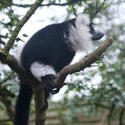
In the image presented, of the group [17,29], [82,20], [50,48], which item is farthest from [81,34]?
[17,29]

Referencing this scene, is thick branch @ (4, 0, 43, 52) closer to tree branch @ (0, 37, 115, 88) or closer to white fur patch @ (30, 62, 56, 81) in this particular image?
tree branch @ (0, 37, 115, 88)

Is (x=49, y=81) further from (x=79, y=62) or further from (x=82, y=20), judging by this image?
(x=82, y=20)

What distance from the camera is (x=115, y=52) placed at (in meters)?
3.89

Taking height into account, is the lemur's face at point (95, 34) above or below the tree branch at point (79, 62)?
above

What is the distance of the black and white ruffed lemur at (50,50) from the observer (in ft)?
7.38

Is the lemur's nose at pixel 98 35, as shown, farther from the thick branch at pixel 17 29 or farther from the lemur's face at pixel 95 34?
the thick branch at pixel 17 29

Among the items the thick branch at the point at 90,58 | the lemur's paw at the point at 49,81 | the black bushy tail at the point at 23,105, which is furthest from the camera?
the black bushy tail at the point at 23,105

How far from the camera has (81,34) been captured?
8.96 ft

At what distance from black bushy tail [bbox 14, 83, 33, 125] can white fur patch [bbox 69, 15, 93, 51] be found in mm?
606

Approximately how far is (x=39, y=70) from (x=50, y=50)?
0.87 feet

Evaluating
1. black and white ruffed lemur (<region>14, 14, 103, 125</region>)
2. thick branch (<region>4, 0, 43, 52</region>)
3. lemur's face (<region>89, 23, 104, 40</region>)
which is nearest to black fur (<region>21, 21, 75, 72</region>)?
black and white ruffed lemur (<region>14, 14, 103, 125</region>)

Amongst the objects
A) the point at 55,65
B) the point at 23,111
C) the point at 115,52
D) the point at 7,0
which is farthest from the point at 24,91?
the point at 115,52

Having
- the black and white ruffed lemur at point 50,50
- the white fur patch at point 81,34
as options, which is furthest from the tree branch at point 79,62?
the white fur patch at point 81,34

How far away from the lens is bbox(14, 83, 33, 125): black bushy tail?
8.20 feet
